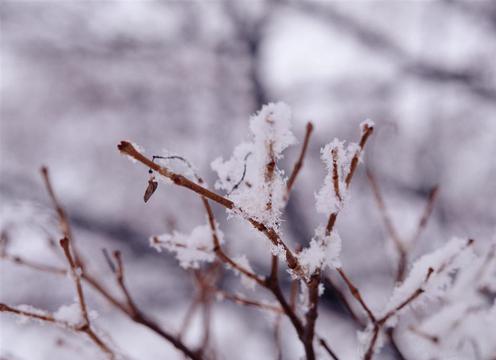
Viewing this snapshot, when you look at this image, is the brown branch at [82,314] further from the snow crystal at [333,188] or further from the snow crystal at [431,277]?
the snow crystal at [431,277]

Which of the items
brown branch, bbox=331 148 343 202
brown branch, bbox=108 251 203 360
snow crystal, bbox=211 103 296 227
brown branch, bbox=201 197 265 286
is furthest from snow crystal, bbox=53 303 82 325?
brown branch, bbox=331 148 343 202

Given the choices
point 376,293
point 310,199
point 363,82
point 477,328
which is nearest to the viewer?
point 477,328

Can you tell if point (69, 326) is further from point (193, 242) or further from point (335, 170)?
point (335, 170)

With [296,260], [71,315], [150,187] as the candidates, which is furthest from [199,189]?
[71,315]

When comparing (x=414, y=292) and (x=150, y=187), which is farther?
(x=414, y=292)

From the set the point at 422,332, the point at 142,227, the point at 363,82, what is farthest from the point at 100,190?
the point at 422,332

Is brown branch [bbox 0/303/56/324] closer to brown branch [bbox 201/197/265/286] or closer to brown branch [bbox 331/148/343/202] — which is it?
brown branch [bbox 201/197/265/286]

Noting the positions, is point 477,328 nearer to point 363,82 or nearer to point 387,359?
point 387,359

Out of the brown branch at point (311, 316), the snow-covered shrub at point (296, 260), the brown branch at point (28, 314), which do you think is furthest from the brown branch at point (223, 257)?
the brown branch at point (28, 314)
